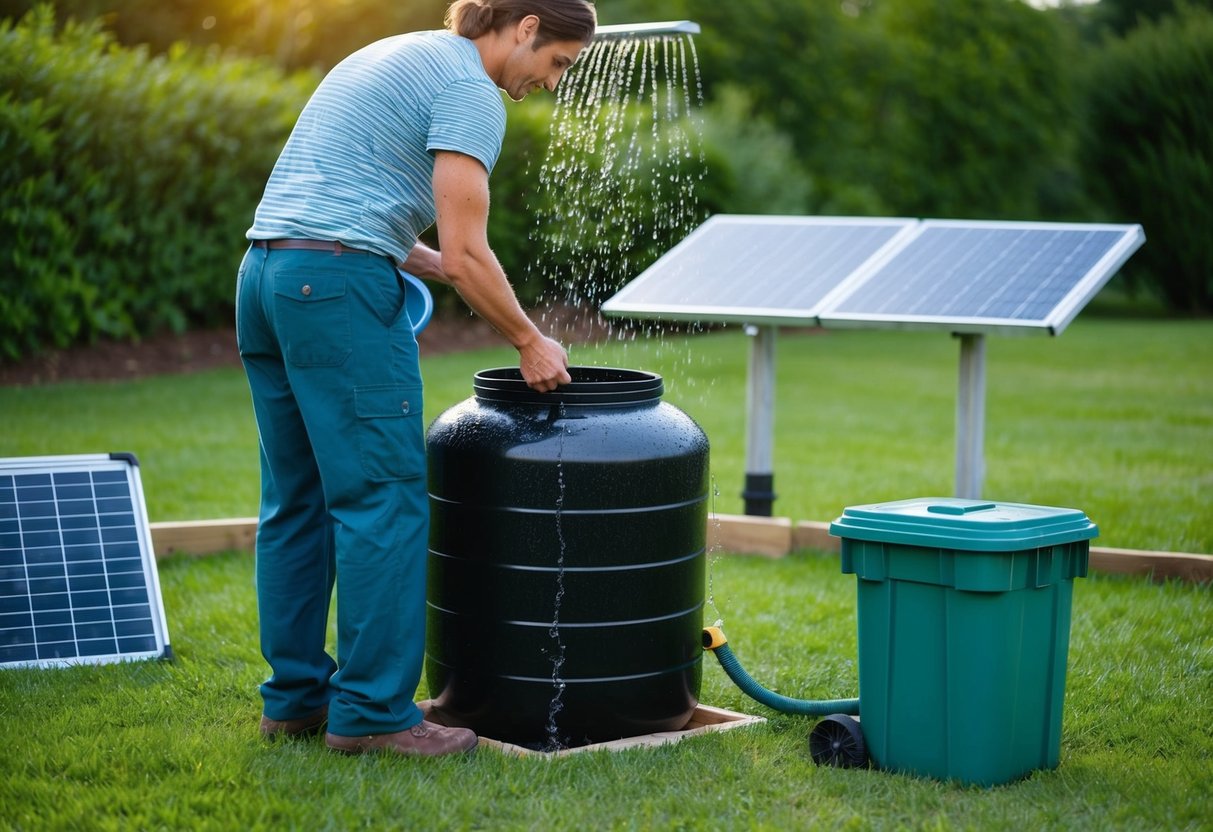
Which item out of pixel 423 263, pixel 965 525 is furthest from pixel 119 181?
pixel 965 525

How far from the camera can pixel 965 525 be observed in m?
3.52

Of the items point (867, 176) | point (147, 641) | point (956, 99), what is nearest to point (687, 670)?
point (147, 641)

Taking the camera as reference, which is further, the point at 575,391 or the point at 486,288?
the point at 575,391

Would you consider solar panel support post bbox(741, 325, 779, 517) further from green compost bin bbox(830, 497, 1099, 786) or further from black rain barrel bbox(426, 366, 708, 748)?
green compost bin bbox(830, 497, 1099, 786)

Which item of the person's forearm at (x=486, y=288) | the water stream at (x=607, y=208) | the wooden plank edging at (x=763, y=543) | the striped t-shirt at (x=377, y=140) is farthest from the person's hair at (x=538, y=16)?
the water stream at (x=607, y=208)

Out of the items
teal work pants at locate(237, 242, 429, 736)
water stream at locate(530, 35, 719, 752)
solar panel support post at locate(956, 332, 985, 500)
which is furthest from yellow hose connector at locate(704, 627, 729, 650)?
water stream at locate(530, 35, 719, 752)

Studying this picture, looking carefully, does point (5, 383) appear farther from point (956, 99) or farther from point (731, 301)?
point (956, 99)

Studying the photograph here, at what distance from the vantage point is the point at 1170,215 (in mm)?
27562

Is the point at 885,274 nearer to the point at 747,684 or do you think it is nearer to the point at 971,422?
the point at 971,422

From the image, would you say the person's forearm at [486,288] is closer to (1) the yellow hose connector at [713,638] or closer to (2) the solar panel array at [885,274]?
(1) the yellow hose connector at [713,638]

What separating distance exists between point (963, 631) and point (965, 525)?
281 mm

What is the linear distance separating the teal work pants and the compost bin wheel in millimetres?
1151

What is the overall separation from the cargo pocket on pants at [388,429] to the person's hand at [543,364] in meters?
0.32

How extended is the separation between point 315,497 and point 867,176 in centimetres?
3319
